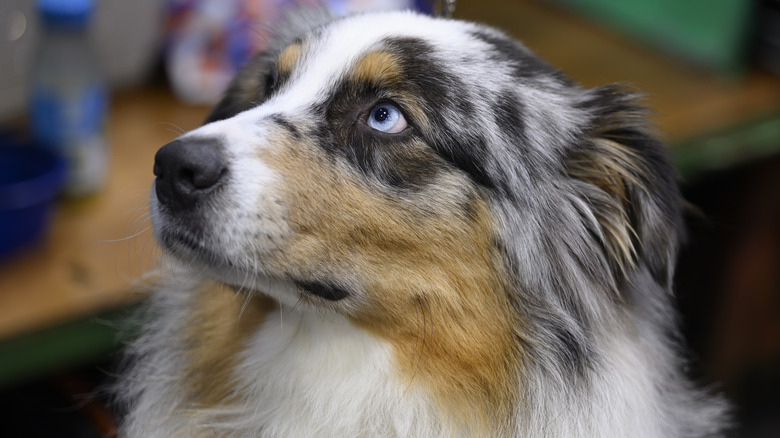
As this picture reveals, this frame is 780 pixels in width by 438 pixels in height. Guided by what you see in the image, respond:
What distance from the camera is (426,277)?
5.20ft

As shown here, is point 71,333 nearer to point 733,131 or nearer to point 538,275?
point 538,275

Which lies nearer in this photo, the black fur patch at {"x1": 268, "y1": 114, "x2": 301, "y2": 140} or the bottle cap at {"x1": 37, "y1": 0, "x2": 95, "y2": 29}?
the black fur patch at {"x1": 268, "y1": 114, "x2": 301, "y2": 140}

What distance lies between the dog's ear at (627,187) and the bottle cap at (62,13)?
157 centimetres

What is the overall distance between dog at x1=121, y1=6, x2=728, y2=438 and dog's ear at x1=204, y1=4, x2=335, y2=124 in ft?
0.87

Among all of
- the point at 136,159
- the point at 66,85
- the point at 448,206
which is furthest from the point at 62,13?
the point at 448,206

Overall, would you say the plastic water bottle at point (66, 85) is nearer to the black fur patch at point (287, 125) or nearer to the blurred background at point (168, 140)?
the blurred background at point (168, 140)

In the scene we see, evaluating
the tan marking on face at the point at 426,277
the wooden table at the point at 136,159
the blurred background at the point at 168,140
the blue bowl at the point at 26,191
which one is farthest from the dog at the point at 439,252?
the blue bowl at the point at 26,191

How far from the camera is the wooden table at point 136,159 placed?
2.27m

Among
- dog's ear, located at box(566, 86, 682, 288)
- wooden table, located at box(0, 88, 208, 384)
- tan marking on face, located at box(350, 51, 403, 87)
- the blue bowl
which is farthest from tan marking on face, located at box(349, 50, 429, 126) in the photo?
the blue bowl

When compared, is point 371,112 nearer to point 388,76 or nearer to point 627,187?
point 388,76

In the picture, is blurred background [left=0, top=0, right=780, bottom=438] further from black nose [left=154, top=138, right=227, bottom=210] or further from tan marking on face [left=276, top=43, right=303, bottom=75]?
tan marking on face [left=276, top=43, right=303, bottom=75]

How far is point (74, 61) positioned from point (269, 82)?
3.26 ft

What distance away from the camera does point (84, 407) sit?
2404mm

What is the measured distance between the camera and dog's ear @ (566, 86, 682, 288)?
5.29 feet
